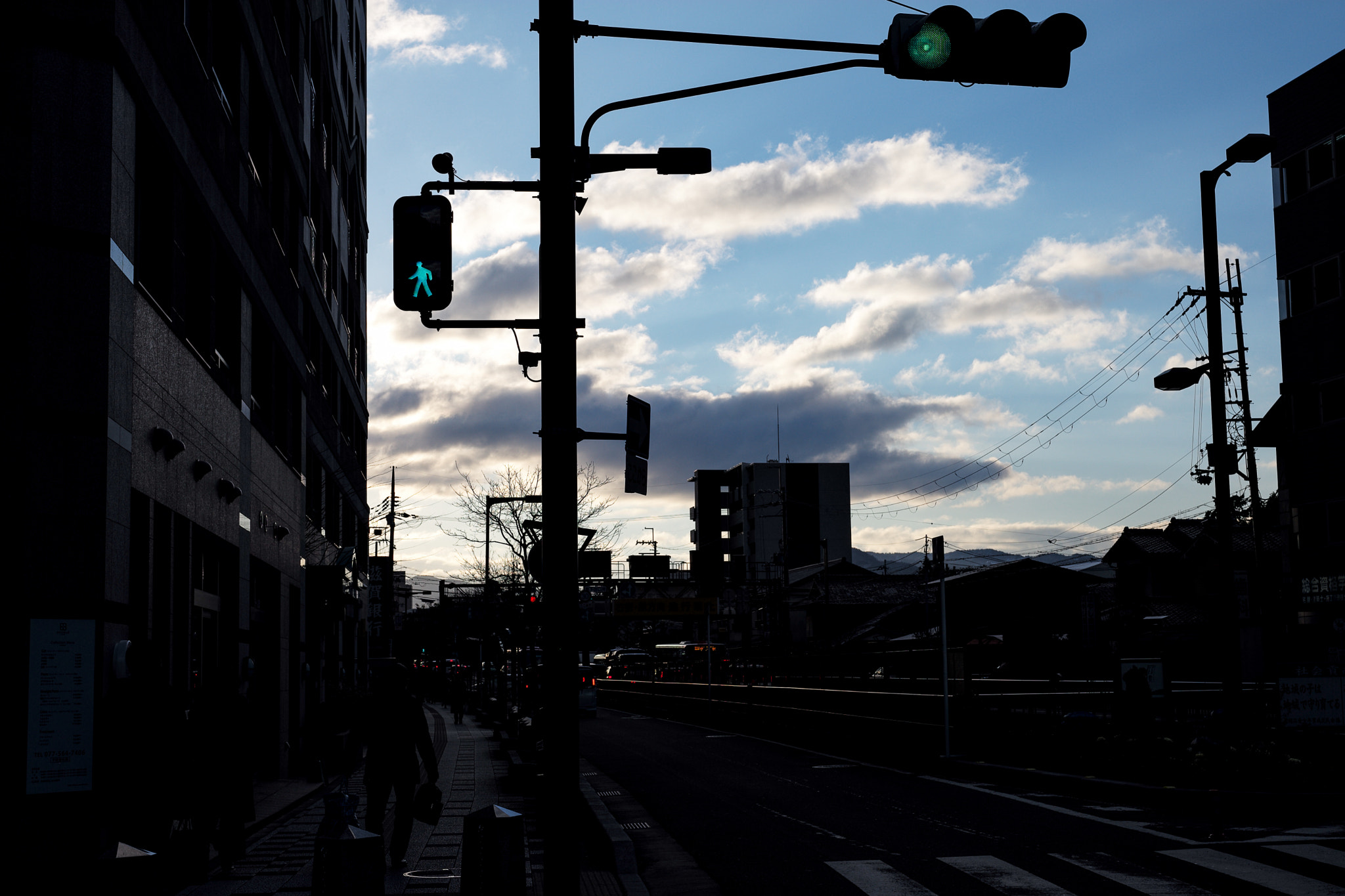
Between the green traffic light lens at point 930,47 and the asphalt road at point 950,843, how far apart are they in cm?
684

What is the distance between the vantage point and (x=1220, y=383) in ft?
77.2

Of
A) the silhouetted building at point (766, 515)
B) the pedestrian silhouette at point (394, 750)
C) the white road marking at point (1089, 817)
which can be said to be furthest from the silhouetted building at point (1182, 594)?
the silhouetted building at point (766, 515)

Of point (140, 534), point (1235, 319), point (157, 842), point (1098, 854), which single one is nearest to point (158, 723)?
point (157, 842)

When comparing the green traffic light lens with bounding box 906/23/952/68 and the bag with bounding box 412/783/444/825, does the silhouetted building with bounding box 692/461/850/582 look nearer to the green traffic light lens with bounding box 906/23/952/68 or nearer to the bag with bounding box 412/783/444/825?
the bag with bounding box 412/783/444/825

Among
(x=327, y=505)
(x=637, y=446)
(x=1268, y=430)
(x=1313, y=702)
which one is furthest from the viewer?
(x=1268, y=430)

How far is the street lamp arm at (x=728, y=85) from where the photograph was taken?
793 cm

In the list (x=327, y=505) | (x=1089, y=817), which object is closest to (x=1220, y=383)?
(x=1089, y=817)

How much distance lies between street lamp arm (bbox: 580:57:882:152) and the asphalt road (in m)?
6.72

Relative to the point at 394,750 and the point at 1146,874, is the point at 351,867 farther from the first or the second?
the point at 1146,874

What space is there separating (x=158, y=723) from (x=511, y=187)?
625cm

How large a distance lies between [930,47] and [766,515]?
119326 mm

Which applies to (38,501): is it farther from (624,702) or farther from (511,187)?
(624,702)

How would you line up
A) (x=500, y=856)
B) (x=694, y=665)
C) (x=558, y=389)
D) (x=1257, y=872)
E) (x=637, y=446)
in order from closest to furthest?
(x=500, y=856) < (x=558, y=389) < (x=637, y=446) < (x=1257, y=872) < (x=694, y=665)

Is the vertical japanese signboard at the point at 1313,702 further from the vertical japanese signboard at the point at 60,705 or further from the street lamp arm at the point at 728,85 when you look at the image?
the vertical japanese signboard at the point at 60,705
